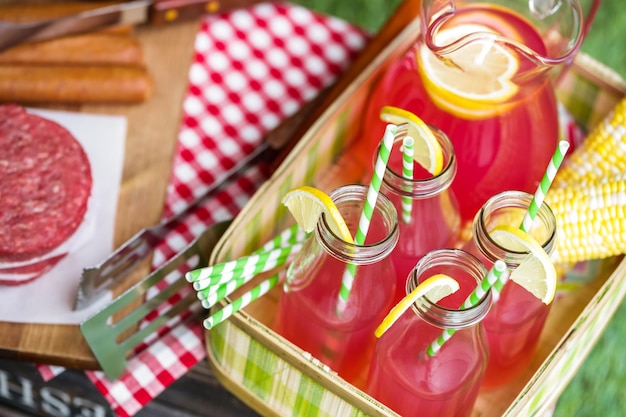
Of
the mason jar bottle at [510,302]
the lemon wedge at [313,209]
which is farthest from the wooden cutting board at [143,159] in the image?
the mason jar bottle at [510,302]

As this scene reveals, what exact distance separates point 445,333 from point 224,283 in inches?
9.6

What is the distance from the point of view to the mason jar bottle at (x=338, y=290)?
0.91m

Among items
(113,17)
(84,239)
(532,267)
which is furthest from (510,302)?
(113,17)

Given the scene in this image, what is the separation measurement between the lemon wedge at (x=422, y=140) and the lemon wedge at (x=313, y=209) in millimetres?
136

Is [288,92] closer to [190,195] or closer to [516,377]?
[190,195]


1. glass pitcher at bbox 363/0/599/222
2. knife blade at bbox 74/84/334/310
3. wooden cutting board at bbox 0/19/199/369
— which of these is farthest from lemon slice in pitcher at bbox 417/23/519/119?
wooden cutting board at bbox 0/19/199/369

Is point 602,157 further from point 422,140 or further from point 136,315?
point 136,315

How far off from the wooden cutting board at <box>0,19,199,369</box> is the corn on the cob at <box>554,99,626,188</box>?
56 centimetres

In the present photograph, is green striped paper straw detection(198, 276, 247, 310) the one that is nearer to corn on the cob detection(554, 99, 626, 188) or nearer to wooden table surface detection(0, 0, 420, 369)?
wooden table surface detection(0, 0, 420, 369)

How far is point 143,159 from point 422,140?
0.48 metres

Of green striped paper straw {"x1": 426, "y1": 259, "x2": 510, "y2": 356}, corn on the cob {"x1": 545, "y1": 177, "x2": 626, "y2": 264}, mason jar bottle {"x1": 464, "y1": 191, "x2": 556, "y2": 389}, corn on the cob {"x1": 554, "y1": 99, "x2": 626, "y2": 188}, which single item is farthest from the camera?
corn on the cob {"x1": 554, "y1": 99, "x2": 626, "y2": 188}

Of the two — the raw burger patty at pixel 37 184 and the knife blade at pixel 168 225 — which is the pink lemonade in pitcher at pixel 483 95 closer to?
the knife blade at pixel 168 225

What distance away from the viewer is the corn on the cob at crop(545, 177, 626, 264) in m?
1.04

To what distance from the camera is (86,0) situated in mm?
1443
